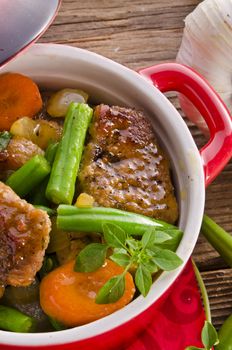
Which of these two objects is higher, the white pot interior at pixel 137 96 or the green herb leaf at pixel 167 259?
the white pot interior at pixel 137 96

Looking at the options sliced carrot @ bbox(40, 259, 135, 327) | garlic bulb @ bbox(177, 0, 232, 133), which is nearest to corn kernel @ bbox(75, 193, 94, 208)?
sliced carrot @ bbox(40, 259, 135, 327)

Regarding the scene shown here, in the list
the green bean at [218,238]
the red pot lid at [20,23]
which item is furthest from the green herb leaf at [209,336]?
the red pot lid at [20,23]

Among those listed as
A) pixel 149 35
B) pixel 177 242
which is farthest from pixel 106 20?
pixel 177 242

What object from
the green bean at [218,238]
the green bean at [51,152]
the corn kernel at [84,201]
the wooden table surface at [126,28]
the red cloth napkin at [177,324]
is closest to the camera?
the corn kernel at [84,201]

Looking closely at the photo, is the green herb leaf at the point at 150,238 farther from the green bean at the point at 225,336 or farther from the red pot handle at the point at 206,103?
the green bean at the point at 225,336

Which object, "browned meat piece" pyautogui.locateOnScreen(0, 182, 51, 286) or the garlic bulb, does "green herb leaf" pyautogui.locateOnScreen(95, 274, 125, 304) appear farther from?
the garlic bulb

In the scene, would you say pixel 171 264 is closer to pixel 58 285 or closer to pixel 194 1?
pixel 58 285
